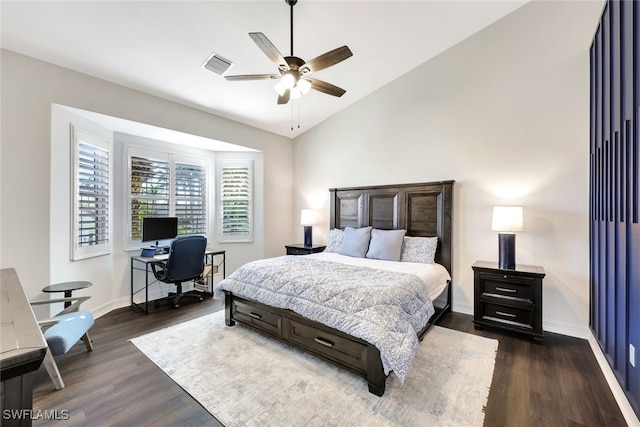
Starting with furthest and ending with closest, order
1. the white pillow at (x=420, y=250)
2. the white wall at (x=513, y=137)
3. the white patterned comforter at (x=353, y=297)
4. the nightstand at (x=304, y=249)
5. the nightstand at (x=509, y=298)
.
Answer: the nightstand at (x=304, y=249) → the white pillow at (x=420, y=250) → the white wall at (x=513, y=137) → the nightstand at (x=509, y=298) → the white patterned comforter at (x=353, y=297)

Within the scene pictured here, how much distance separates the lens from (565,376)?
231cm

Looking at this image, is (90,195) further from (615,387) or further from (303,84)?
(615,387)

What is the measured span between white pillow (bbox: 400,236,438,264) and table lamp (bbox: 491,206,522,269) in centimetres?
78

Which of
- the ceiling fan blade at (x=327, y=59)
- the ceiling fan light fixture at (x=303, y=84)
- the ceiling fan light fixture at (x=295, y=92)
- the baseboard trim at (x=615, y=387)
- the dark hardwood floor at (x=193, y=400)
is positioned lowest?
the dark hardwood floor at (x=193, y=400)

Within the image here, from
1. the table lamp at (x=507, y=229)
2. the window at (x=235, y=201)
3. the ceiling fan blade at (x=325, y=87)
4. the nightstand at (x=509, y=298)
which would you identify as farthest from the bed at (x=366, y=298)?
the window at (x=235, y=201)

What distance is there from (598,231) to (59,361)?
5.31 meters

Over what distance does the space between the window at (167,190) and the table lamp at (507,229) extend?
4679 millimetres

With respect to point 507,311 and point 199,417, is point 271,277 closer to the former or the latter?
point 199,417

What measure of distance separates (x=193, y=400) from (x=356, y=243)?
110 inches

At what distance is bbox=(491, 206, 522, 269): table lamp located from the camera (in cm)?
308

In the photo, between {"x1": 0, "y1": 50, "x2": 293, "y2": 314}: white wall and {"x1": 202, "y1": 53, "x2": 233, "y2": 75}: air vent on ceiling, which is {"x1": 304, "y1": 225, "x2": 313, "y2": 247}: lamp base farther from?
{"x1": 202, "y1": 53, "x2": 233, "y2": 75}: air vent on ceiling

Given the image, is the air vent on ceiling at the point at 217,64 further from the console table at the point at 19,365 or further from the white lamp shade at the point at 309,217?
the console table at the point at 19,365

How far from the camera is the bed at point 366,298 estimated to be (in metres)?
2.08

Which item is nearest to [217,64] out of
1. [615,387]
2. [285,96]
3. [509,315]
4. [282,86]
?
[285,96]
